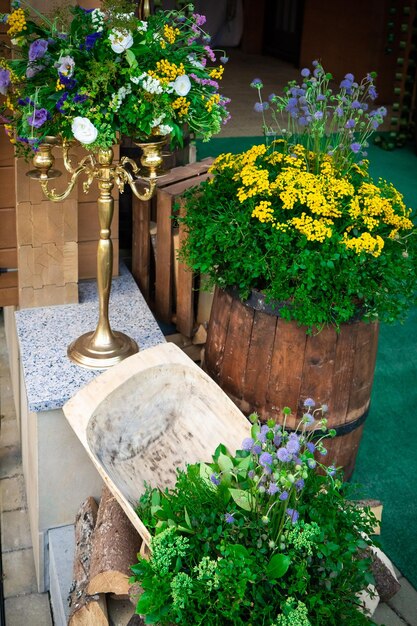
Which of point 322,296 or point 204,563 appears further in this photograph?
point 322,296

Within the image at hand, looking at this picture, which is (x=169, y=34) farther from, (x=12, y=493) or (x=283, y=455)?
(x=12, y=493)

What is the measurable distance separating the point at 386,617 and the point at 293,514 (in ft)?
2.89

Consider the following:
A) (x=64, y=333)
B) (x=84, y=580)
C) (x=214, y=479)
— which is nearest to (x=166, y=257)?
(x=64, y=333)

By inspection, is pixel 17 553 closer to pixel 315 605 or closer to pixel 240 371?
pixel 240 371

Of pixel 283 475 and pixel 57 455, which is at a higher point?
pixel 283 475

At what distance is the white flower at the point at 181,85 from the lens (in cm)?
229

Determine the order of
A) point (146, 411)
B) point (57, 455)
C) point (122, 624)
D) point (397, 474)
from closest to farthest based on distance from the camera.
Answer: point (122, 624), point (146, 411), point (57, 455), point (397, 474)

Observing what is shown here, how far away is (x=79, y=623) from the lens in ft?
7.66

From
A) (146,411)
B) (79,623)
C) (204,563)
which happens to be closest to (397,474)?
(146,411)

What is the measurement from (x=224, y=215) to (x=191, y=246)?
0.51 feet

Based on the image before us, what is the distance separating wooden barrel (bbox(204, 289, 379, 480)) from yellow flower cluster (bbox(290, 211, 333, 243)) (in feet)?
0.86

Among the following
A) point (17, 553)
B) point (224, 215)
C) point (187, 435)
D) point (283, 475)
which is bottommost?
point (17, 553)

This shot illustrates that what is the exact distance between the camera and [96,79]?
223cm

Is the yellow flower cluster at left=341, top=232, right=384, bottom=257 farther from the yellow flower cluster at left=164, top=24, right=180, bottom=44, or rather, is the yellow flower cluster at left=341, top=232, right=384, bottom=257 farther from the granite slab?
the granite slab
